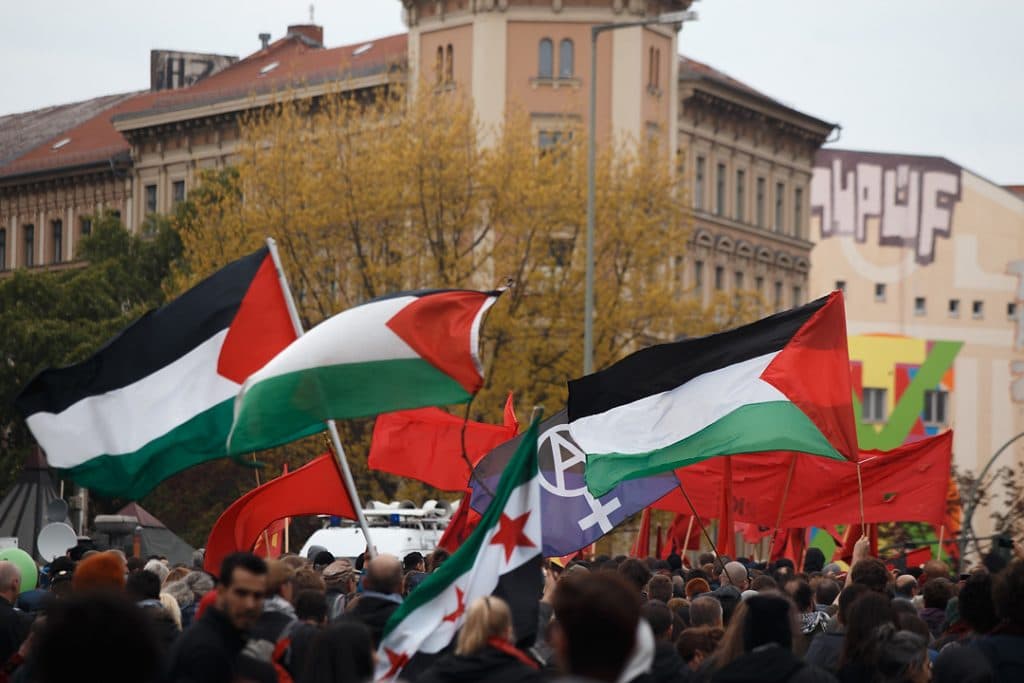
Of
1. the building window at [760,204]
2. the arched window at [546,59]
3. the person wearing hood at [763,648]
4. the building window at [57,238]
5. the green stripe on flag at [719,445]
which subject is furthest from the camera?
the building window at [57,238]

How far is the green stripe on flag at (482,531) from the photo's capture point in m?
10.1

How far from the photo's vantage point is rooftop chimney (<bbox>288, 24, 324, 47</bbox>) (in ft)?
268

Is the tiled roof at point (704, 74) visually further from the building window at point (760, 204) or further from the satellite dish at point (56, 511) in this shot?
the satellite dish at point (56, 511)

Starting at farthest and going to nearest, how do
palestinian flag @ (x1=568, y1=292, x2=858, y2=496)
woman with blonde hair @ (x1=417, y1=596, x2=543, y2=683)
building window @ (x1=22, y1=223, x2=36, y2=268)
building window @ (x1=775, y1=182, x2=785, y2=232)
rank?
building window @ (x1=22, y1=223, x2=36, y2=268) < building window @ (x1=775, y1=182, x2=785, y2=232) < palestinian flag @ (x1=568, y1=292, x2=858, y2=496) < woman with blonde hair @ (x1=417, y1=596, x2=543, y2=683)

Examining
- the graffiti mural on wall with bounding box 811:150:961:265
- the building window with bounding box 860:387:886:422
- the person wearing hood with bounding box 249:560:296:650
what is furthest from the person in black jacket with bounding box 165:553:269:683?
the graffiti mural on wall with bounding box 811:150:961:265

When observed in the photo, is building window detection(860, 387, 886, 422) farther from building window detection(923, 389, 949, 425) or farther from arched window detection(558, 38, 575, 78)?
arched window detection(558, 38, 575, 78)

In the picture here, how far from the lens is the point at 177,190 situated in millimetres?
73688

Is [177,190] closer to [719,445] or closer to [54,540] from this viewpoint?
[54,540]

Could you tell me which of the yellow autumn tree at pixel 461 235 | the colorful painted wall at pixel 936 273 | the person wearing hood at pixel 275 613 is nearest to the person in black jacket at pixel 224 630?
the person wearing hood at pixel 275 613

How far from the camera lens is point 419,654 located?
33.1 feet

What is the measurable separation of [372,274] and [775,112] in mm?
31800

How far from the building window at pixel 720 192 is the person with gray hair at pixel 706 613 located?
59.0 metres

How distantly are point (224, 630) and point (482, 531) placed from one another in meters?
1.72

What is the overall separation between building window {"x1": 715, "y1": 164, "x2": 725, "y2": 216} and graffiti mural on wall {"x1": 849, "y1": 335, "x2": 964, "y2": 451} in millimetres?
23826
